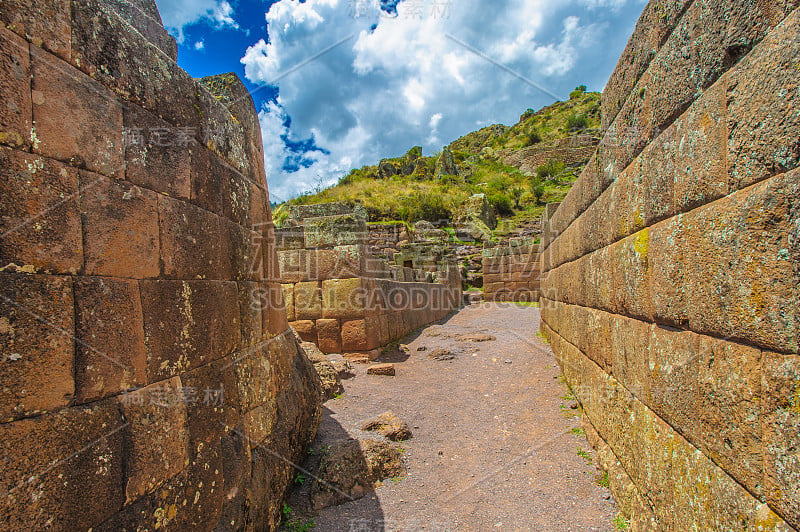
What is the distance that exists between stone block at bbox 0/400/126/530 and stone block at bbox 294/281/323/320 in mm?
5942

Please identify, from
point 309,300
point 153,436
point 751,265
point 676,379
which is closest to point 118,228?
point 153,436

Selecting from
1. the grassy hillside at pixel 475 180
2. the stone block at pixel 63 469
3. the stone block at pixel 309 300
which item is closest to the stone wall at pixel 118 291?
the stone block at pixel 63 469

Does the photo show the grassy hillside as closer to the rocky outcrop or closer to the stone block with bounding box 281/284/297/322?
the rocky outcrop

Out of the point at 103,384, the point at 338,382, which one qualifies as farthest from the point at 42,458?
the point at 338,382

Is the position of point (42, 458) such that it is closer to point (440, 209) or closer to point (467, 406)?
point (467, 406)

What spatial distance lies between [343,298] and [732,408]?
625 centimetres

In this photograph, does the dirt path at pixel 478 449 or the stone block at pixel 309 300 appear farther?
the stone block at pixel 309 300

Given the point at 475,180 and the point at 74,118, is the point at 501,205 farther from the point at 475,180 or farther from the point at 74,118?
the point at 74,118

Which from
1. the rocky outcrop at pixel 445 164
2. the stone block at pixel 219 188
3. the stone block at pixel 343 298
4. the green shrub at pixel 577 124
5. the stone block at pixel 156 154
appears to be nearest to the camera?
the stone block at pixel 156 154

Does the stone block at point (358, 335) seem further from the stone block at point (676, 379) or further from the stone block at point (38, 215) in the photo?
the stone block at point (38, 215)

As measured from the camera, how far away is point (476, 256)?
21547 millimetres

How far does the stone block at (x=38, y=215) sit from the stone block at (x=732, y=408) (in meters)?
2.53

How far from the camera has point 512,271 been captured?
58.0 feet

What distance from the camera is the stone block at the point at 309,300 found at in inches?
298
